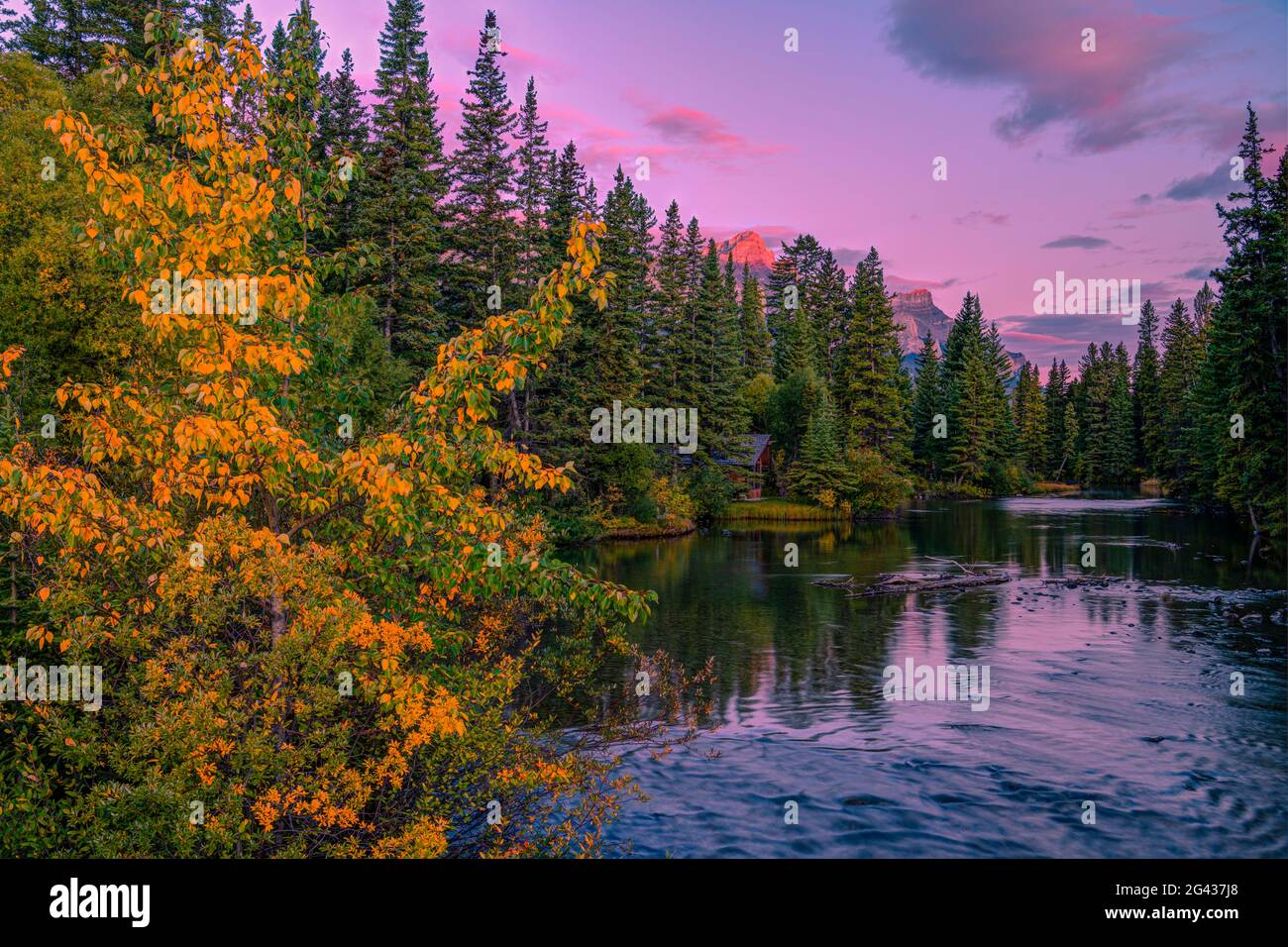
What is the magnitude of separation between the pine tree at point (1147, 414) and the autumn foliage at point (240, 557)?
393ft

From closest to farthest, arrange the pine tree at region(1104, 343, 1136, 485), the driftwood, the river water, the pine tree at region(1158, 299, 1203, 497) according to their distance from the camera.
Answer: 1. the river water
2. the driftwood
3. the pine tree at region(1158, 299, 1203, 497)
4. the pine tree at region(1104, 343, 1136, 485)

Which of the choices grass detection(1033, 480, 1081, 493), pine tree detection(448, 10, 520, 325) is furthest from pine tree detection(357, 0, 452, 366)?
grass detection(1033, 480, 1081, 493)

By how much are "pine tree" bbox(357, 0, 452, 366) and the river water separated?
730 inches

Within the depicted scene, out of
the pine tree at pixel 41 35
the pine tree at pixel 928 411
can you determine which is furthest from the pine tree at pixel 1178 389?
the pine tree at pixel 41 35

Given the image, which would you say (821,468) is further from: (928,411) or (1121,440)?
(1121,440)

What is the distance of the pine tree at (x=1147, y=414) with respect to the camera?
11369 cm

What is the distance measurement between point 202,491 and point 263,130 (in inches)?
157

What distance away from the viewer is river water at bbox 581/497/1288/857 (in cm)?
1465

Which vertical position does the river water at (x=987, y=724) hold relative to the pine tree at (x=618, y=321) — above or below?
below

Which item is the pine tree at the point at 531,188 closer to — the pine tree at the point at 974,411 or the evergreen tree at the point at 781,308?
the evergreen tree at the point at 781,308

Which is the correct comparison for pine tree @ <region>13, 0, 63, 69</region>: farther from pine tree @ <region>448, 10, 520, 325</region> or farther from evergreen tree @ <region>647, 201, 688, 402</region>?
evergreen tree @ <region>647, 201, 688, 402</region>

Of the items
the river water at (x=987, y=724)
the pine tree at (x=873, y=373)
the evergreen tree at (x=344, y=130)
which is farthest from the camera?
the pine tree at (x=873, y=373)

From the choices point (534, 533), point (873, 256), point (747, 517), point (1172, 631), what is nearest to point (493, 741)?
point (534, 533)

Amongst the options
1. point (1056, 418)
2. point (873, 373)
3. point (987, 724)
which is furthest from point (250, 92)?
point (1056, 418)
